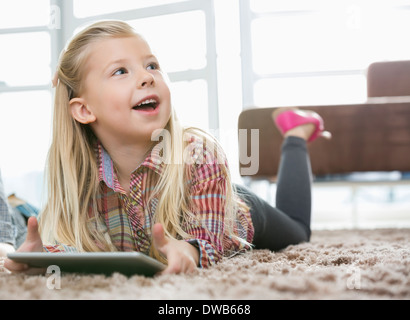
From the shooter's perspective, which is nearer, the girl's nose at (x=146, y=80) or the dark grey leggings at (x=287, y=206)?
the girl's nose at (x=146, y=80)

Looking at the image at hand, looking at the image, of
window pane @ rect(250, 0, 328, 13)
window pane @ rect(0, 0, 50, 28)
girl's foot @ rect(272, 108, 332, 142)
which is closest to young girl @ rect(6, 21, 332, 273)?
girl's foot @ rect(272, 108, 332, 142)

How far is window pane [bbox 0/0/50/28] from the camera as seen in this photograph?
233 cm

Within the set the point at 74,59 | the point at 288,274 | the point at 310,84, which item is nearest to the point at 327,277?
the point at 288,274

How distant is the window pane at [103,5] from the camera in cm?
167

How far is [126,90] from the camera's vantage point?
80 centimetres

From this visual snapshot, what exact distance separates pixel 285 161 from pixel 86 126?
0.54 meters

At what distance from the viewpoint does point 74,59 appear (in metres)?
0.89

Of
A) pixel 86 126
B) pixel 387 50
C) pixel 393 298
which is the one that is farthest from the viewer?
pixel 387 50

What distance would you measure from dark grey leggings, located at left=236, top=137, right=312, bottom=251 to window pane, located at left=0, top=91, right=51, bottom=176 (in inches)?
69.1

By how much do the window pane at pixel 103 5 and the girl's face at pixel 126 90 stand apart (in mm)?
839

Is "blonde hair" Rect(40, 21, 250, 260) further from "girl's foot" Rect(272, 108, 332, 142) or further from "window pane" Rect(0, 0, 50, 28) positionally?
"window pane" Rect(0, 0, 50, 28)

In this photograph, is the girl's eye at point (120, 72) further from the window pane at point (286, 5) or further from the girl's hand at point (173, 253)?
the window pane at point (286, 5)

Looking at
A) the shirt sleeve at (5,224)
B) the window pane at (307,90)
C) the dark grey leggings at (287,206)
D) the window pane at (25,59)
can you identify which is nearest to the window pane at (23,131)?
the window pane at (25,59)

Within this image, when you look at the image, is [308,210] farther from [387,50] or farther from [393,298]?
[387,50]
